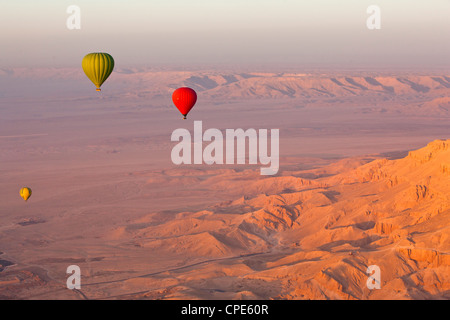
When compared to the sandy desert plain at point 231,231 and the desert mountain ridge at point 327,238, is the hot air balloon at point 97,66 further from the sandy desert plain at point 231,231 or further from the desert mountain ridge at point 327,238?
the desert mountain ridge at point 327,238

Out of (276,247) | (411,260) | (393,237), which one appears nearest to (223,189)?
(276,247)

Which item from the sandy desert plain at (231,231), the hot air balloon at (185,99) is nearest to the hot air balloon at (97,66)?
the hot air balloon at (185,99)

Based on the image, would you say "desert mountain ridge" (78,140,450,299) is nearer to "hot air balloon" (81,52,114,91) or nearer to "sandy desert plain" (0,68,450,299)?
"sandy desert plain" (0,68,450,299)

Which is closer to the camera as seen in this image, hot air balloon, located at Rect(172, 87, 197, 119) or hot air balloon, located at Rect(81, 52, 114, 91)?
hot air balloon, located at Rect(81, 52, 114, 91)

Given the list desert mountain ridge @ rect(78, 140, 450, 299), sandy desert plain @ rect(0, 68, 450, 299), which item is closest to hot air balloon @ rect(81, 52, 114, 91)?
sandy desert plain @ rect(0, 68, 450, 299)

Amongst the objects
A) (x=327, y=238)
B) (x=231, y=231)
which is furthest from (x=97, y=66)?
(x=327, y=238)

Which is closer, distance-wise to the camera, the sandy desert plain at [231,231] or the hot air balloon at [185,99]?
the sandy desert plain at [231,231]

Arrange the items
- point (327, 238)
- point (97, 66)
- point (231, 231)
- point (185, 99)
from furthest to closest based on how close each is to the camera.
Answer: point (231, 231)
point (327, 238)
point (185, 99)
point (97, 66)

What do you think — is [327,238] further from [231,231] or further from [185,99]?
[185,99]

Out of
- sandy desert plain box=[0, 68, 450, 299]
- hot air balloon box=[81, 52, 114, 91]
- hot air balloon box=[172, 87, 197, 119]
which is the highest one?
hot air balloon box=[81, 52, 114, 91]

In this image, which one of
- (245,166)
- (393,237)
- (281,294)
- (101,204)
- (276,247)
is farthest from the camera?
(245,166)
